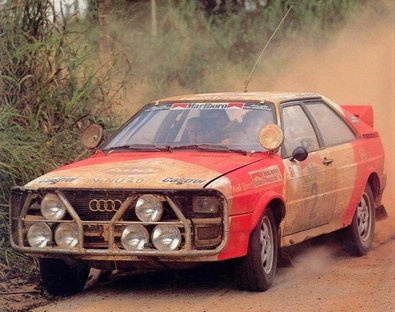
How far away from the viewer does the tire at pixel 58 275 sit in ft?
29.2

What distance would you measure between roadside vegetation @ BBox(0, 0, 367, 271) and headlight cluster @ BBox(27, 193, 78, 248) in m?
1.06

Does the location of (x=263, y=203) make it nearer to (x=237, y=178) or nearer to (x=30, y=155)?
(x=237, y=178)

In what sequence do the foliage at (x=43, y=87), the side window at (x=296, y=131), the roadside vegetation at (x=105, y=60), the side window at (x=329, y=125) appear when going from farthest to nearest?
the roadside vegetation at (x=105, y=60)
the foliage at (x=43, y=87)
the side window at (x=329, y=125)
the side window at (x=296, y=131)

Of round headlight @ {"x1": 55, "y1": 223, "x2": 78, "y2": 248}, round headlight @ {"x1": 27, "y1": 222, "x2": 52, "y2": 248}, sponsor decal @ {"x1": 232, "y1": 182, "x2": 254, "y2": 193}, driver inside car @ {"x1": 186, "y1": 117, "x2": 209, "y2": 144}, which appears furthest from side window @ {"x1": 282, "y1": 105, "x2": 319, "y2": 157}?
round headlight @ {"x1": 27, "y1": 222, "x2": 52, "y2": 248}

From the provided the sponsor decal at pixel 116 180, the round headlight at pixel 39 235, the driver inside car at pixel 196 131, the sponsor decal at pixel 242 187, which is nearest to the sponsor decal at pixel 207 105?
the driver inside car at pixel 196 131

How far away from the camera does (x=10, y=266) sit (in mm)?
9680

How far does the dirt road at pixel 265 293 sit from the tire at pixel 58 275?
13 cm

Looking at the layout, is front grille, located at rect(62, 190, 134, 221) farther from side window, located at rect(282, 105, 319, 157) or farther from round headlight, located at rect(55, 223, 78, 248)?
side window, located at rect(282, 105, 319, 157)

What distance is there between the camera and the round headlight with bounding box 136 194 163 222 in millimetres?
8367

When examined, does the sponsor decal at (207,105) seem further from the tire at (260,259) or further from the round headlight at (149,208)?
the round headlight at (149,208)

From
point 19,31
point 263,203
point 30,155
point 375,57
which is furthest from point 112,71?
point 375,57

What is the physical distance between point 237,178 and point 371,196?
2.96 metres

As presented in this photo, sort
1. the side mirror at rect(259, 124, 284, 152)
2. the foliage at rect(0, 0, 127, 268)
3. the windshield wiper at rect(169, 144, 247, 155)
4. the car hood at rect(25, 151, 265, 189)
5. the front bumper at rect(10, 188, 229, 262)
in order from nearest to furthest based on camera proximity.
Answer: the front bumper at rect(10, 188, 229, 262) < the car hood at rect(25, 151, 265, 189) < the side mirror at rect(259, 124, 284, 152) < the windshield wiper at rect(169, 144, 247, 155) < the foliage at rect(0, 0, 127, 268)

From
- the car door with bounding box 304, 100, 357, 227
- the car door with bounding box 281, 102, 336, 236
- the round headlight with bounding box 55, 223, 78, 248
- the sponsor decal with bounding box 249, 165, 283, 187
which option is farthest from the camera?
the car door with bounding box 304, 100, 357, 227
